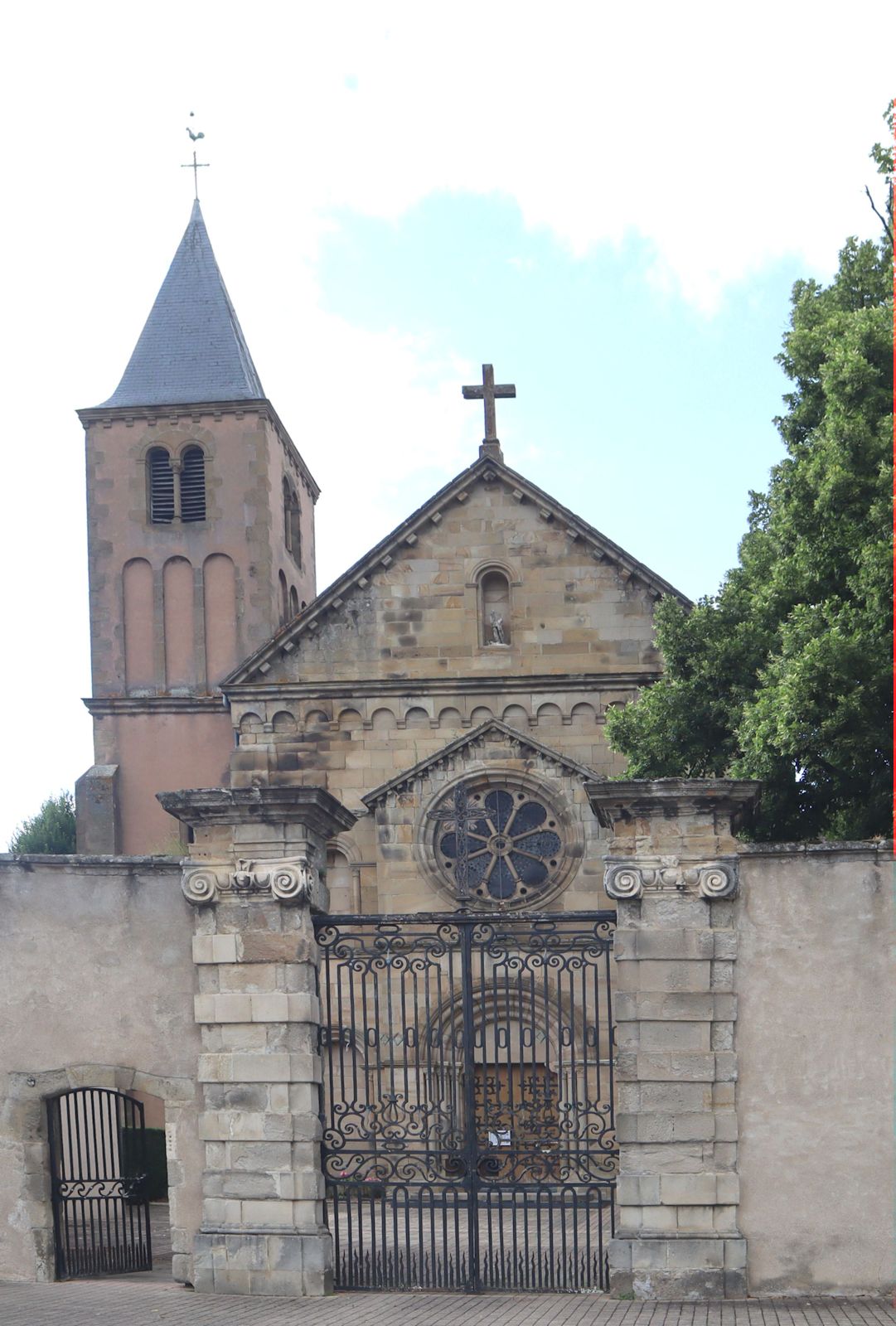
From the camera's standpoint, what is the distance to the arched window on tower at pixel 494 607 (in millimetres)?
28844

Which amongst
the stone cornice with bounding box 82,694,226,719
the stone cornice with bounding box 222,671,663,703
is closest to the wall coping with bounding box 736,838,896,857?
the stone cornice with bounding box 222,671,663,703

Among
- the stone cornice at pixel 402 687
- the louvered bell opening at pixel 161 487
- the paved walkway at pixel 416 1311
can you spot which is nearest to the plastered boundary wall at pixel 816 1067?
the paved walkway at pixel 416 1311

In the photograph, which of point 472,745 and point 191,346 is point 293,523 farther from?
point 472,745

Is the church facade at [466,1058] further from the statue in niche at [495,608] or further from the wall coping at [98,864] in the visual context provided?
the statue in niche at [495,608]

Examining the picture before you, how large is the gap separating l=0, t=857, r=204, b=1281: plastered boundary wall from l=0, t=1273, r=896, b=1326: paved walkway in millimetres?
768

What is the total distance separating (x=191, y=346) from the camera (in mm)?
40375

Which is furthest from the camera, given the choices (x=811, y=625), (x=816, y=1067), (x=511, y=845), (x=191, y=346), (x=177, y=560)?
(x=191, y=346)

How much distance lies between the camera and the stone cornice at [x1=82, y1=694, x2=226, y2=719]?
119 feet

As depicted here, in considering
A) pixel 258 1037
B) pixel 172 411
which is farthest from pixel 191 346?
pixel 258 1037

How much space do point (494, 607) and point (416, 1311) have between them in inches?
677

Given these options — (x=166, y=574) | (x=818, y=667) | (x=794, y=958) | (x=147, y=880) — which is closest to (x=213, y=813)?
(x=147, y=880)

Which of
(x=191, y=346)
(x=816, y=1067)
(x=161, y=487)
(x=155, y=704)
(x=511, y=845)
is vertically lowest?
(x=816, y=1067)

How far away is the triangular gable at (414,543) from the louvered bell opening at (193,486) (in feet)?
33.1

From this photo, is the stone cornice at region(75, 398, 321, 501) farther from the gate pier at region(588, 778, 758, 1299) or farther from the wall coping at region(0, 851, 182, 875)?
the gate pier at region(588, 778, 758, 1299)
